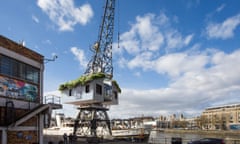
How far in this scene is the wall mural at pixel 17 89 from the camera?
19.3 meters

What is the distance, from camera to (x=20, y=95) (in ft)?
69.0

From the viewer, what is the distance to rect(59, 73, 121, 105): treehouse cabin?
4072 centimetres

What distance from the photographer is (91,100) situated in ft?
132

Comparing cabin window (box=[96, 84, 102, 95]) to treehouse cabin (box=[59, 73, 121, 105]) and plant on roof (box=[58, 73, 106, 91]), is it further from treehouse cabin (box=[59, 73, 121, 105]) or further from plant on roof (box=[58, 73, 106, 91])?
plant on roof (box=[58, 73, 106, 91])

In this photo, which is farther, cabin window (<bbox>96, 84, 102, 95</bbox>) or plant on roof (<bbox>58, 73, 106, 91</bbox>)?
cabin window (<bbox>96, 84, 102, 95</bbox>)

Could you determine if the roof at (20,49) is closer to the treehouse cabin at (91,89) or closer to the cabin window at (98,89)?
the treehouse cabin at (91,89)

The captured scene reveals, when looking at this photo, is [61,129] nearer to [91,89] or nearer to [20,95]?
[91,89]

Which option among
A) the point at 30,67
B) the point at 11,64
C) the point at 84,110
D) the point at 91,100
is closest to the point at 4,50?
the point at 11,64

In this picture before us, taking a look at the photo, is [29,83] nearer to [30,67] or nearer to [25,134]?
[30,67]

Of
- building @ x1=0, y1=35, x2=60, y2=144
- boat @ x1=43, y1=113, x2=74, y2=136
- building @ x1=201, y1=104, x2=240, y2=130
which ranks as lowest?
building @ x1=201, y1=104, x2=240, y2=130

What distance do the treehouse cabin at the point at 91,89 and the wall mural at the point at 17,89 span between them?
699 inches

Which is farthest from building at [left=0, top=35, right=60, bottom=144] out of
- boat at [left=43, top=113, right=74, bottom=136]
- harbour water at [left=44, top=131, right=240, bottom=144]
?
boat at [left=43, top=113, right=74, bottom=136]

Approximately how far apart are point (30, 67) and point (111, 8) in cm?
3648

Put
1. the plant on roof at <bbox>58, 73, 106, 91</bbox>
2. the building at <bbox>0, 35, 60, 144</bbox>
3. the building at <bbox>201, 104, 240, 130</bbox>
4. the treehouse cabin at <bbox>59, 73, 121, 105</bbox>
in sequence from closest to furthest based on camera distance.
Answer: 1. the building at <bbox>0, 35, 60, 144</bbox>
2. the treehouse cabin at <bbox>59, 73, 121, 105</bbox>
3. the plant on roof at <bbox>58, 73, 106, 91</bbox>
4. the building at <bbox>201, 104, 240, 130</bbox>
